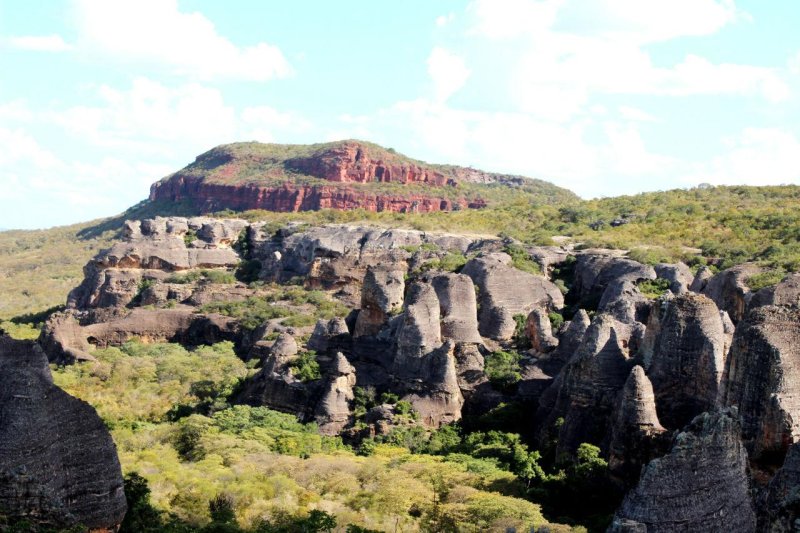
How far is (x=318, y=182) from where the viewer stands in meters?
96.5

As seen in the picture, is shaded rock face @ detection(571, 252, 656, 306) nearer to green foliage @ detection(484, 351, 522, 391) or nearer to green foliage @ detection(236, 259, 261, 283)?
green foliage @ detection(484, 351, 522, 391)

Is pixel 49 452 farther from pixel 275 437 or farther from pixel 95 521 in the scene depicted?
pixel 275 437

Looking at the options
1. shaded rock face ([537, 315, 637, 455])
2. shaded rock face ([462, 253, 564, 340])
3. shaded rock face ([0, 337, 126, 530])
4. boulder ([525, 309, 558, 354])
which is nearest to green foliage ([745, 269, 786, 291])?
boulder ([525, 309, 558, 354])

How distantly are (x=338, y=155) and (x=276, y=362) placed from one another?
76736mm

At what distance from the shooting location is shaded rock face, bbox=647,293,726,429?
1772 cm

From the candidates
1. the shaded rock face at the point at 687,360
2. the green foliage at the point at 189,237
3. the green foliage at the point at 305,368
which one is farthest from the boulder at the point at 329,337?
the green foliage at the point at 189,237

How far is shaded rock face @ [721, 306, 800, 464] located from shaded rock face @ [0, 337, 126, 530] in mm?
9913

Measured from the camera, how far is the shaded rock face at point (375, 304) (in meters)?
29.5

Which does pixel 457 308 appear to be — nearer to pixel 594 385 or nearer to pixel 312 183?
pixel 594 385

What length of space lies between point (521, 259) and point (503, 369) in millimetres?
16311

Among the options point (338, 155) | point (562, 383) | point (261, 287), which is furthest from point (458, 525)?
point (338, 155)

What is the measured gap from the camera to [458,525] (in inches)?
658

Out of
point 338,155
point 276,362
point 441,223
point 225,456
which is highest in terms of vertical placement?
point 338,155

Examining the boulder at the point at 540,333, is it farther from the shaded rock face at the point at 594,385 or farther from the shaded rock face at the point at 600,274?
the shaded rock face at the point at 600,274
